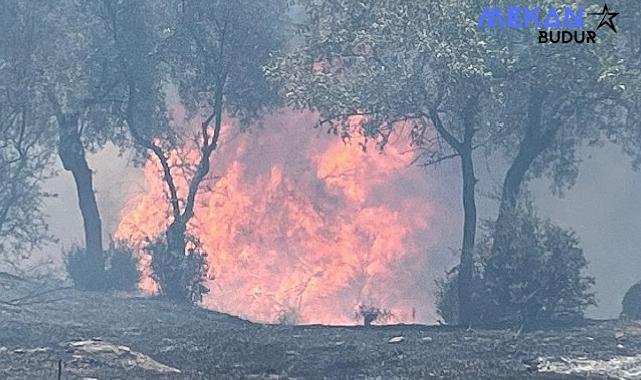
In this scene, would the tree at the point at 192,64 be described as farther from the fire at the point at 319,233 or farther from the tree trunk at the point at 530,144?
the fire at the point at 319,233

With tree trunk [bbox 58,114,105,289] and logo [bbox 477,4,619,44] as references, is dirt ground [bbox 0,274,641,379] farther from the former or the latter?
tree trunk [bbox 58,114,105,289]

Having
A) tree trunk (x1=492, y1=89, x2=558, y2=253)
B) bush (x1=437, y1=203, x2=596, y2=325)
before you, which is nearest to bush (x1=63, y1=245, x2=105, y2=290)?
bush (x1=437, y1=203, x2=596, y2=325)

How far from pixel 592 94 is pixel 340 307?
24.2m

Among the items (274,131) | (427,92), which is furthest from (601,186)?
(427,92)

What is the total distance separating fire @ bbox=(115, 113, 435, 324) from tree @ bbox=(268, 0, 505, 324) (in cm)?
1838

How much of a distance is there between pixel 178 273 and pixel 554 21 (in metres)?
17.0

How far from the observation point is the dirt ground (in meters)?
13.4

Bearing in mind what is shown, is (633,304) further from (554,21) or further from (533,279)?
(554,21)

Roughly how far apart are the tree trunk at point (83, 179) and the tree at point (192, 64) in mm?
2278

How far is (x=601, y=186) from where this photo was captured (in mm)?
44844

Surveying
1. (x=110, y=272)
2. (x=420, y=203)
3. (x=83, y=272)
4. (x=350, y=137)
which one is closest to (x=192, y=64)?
(x=350, y=137)

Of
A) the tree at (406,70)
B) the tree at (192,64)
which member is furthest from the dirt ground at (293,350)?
the tree at (192,64)

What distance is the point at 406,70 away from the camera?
23.6 meters

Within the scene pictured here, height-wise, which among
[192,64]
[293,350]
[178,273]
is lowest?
[293,350]
